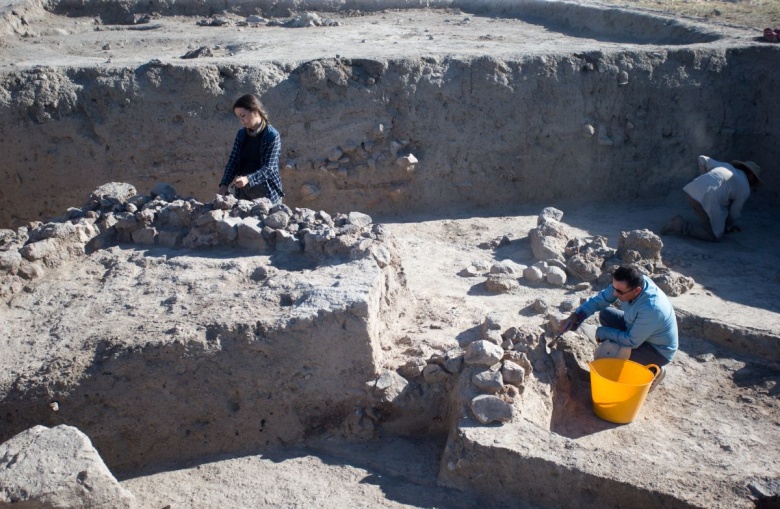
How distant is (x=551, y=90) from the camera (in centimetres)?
741

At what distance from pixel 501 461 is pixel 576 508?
0.40 meters

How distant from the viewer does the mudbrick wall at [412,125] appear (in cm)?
672

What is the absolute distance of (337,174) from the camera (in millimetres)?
7129

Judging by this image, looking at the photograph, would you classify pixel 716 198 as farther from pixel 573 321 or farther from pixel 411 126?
pixel 573 321

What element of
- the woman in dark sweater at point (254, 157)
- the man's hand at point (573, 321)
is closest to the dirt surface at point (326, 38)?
the woman in dark sweater at point (254, 157)

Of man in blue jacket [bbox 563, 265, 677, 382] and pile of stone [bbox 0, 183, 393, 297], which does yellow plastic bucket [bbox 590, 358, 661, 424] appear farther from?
pile of stone [bbox 0, 183, 393, 297]

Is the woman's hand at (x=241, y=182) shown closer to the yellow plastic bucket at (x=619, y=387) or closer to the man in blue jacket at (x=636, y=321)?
the man in blue jacket at (x=636, y=321)

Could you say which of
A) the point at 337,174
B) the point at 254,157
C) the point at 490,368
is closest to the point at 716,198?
the point at 337,174

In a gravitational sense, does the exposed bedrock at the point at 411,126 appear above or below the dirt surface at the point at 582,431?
above

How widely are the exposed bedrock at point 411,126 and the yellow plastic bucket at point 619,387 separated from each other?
345 centimetres

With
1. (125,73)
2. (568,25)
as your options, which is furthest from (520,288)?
(568,25)

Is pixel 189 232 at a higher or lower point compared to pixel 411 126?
lower

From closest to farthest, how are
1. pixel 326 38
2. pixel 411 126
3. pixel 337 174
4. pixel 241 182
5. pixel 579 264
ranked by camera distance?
pixel 241 182, pixel 579 264, pixel 337 174, pixel 411 126, pixel 326 38

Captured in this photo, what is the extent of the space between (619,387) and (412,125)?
398 cm
